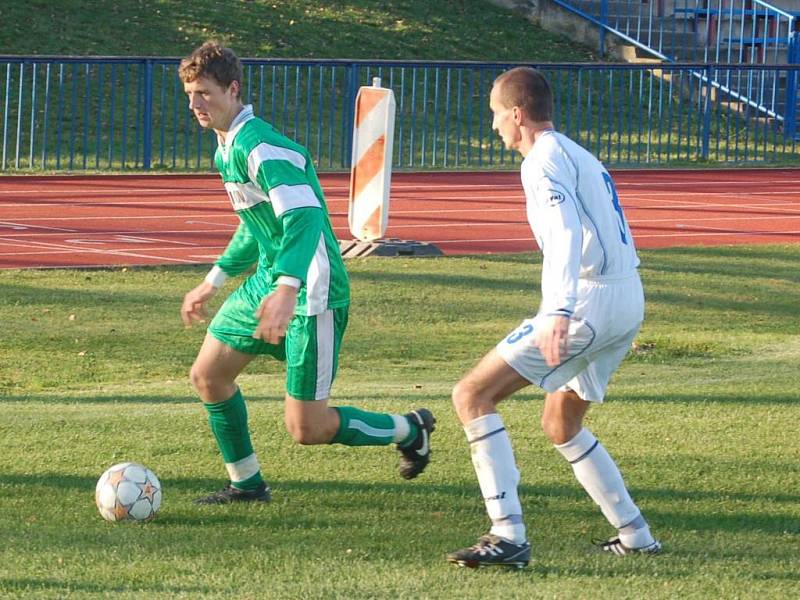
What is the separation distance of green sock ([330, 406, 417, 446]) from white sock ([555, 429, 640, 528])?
3.43 ft

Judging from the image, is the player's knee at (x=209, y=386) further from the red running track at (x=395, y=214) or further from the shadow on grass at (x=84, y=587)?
the red running track at (x=395, y=214)

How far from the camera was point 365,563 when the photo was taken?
5.27 meters

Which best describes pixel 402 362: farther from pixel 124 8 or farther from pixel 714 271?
pixel 124 8

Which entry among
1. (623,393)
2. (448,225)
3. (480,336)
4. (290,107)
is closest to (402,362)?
(480,336)

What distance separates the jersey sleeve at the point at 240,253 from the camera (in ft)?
20.3

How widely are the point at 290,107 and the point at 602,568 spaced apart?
21.1m

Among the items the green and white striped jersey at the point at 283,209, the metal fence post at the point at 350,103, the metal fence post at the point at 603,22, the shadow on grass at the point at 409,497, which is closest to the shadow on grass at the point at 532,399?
the shadow on grass at the point at 409,497

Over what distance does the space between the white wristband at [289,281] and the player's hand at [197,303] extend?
92 centimetres

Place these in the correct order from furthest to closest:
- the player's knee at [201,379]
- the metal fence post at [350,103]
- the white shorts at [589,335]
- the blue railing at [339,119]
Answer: the metal fence post at [350,103], the blue railing at [339,119], the player's knee at [201,379], the white shorts at [589,335]

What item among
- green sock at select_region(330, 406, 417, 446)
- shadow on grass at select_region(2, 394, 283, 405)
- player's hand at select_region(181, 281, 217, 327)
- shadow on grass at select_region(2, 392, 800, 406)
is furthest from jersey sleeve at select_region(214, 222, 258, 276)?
shadow on grass at select_region(2, 394, 283, 405)

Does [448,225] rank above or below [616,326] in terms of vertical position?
below

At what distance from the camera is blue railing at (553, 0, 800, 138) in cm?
3116

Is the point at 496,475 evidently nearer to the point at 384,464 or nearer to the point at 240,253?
the point at 240,253

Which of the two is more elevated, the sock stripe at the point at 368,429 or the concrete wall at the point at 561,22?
the concrete wall at the point at 561,22
